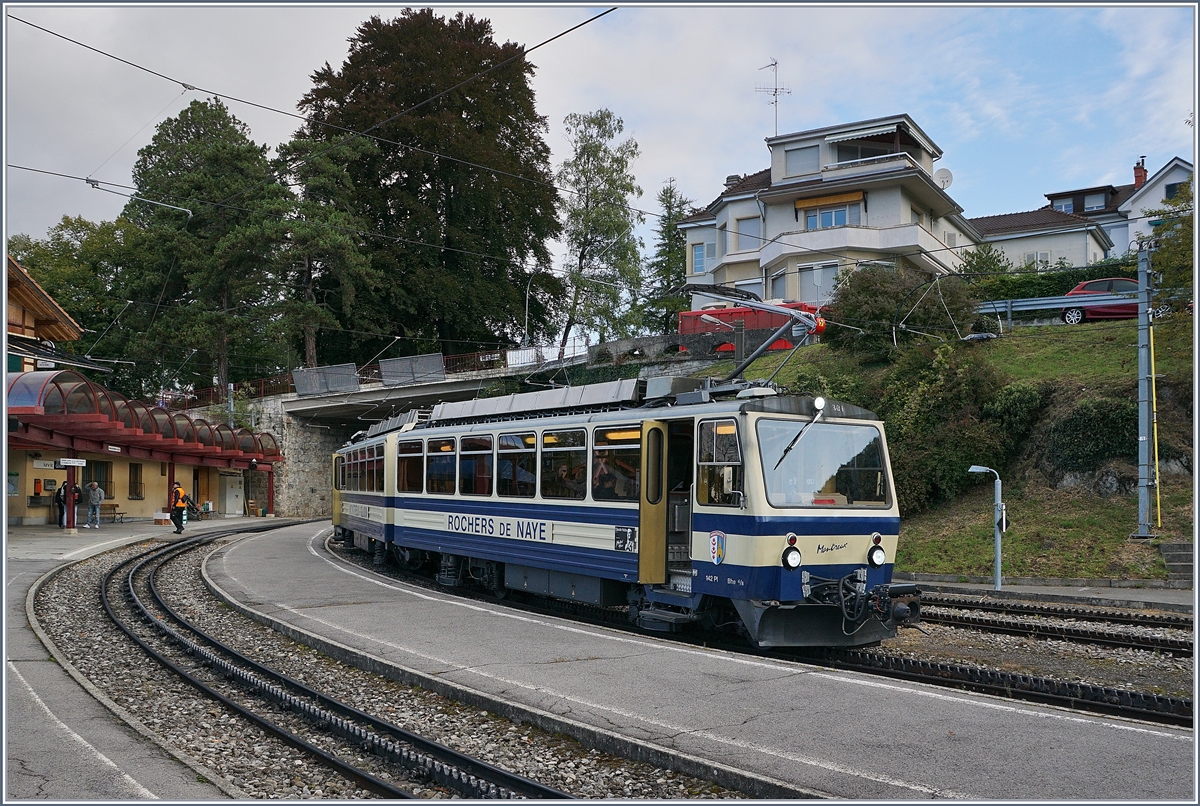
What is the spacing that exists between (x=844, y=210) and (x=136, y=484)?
32747 millimetres

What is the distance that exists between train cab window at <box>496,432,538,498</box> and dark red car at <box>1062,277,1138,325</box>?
20.3 m

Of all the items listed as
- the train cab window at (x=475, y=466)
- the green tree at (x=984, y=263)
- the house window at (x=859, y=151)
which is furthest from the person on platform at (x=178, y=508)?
the house window at (x=859, y=151)

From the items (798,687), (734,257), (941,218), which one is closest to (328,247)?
(734,257)

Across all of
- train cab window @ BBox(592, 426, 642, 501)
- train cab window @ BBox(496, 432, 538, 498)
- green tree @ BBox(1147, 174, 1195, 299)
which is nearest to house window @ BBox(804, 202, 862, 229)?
green tree @ BBox(1147, 174, 1195, 299)

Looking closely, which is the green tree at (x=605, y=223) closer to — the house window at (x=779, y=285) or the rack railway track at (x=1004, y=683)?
the house window at (x=779, y=285)

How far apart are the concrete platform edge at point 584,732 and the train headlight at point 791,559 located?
10.9 feet

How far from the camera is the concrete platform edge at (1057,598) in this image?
1405 centimetres

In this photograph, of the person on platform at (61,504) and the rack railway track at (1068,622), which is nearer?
the rack railway track at (1068,622)

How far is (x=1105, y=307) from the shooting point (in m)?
27.1

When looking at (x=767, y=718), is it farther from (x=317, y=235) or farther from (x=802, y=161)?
(x=802, y=161)

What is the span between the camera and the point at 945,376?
75.3 feet

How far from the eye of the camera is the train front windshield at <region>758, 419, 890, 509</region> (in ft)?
32.8

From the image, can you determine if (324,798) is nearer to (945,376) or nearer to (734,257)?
(945,376)

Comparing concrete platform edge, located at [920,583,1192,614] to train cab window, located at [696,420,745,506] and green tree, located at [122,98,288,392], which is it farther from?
green tree, located at [122,98,288,392]
